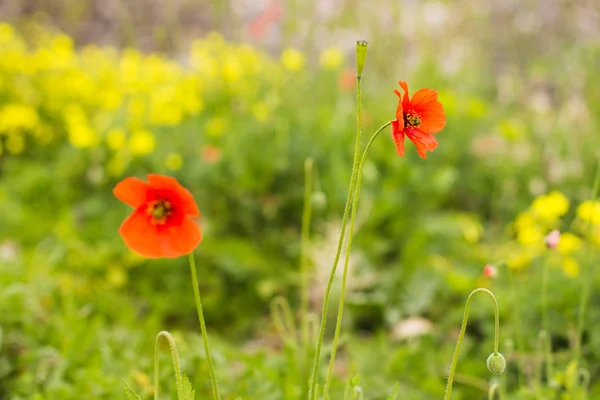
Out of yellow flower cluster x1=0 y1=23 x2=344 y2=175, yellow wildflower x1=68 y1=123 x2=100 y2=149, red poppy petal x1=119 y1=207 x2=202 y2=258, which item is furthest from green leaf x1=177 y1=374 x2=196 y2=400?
yellow wildflower x1=68 y1=123 x2=100 y2=149

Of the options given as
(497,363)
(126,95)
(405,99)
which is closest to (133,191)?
(405,99)

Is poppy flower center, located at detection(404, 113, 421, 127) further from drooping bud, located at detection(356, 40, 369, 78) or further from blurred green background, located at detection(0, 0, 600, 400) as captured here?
blurred green background, located at detection(0, 0, 600, 400)

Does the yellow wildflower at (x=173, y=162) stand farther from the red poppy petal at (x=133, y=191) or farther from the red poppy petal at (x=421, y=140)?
the red poppy petal at (x=421, y=140)

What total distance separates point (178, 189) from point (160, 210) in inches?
3.1

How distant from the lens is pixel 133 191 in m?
0.93

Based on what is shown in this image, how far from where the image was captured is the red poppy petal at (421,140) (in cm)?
87

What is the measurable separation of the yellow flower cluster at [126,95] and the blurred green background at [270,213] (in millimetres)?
17

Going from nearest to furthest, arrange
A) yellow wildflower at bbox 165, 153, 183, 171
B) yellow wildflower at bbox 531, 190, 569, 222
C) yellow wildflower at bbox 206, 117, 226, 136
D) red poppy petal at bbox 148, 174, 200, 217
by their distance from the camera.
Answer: red poppy petal at bbox 148, 174, 200, 217 < yellow wildflower at bbox 531, 190, 569, 222 < yellow wildflower at bbox 165, 153, 183, 171 < yellow wildflower at bbox 206, 117, 226, 136

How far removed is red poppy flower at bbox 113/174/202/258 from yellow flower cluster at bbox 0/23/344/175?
2.00 m

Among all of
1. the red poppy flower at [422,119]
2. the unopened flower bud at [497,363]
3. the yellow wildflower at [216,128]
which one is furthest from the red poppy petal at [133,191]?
the yellow wildflower at [216,128]

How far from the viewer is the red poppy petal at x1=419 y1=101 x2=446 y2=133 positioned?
898 millimetres

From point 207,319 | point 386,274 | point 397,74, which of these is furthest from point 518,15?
point 207,319

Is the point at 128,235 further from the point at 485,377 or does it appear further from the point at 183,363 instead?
the point at 485,377

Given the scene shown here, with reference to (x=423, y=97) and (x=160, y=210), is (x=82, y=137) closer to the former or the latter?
(x=160, y=210)
